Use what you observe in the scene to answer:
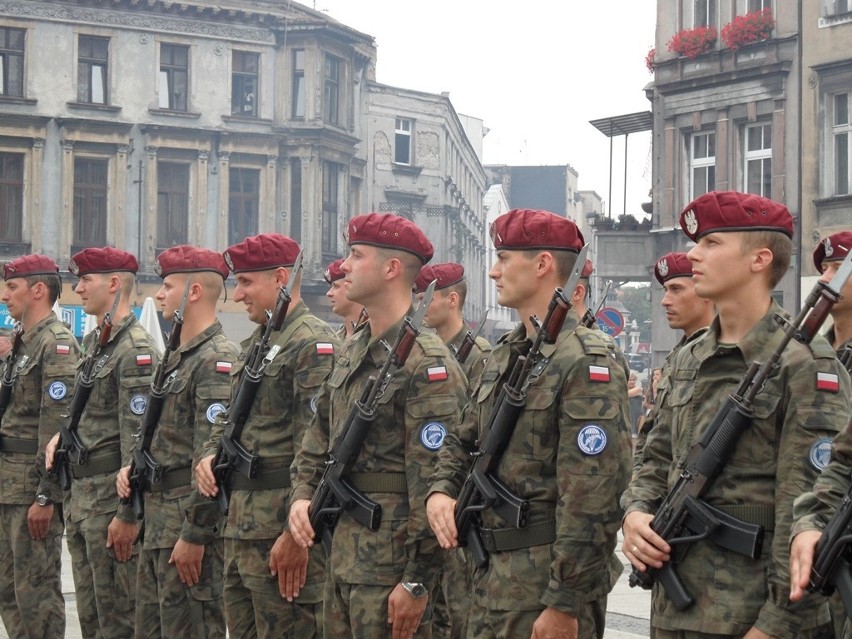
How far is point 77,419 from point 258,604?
2.32 metres

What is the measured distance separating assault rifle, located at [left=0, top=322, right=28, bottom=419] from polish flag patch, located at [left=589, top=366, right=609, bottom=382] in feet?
17.1

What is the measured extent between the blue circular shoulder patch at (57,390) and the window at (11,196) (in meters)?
27.2

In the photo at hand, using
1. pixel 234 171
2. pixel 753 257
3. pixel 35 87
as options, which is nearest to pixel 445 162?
pixel 234 171

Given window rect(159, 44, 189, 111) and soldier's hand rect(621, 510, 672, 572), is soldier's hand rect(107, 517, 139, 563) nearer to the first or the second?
soldier's hand rect(621, 510, 672, 572)

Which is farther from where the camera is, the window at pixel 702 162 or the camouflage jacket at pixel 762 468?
the window at pixel 702 162

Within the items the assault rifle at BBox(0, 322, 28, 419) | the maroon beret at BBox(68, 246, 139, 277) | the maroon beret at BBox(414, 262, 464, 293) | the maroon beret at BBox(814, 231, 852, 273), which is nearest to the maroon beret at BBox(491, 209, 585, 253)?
the maroon beret at BBox(814, 231, 852, 273)

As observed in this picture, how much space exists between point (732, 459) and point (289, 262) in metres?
3.37

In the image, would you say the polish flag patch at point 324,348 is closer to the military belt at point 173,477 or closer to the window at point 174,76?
the military belt at point 173,477

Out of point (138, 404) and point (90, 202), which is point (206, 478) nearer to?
point (138, 404)

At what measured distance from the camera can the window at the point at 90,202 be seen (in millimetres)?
34969

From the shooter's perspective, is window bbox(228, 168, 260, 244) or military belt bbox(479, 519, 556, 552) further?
window bbox(228, 168, 260, 244)

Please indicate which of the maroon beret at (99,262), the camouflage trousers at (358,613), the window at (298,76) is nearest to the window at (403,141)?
the window at (298,76)

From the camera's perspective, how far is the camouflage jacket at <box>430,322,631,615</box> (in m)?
4.43

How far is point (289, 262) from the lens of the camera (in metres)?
6.86
